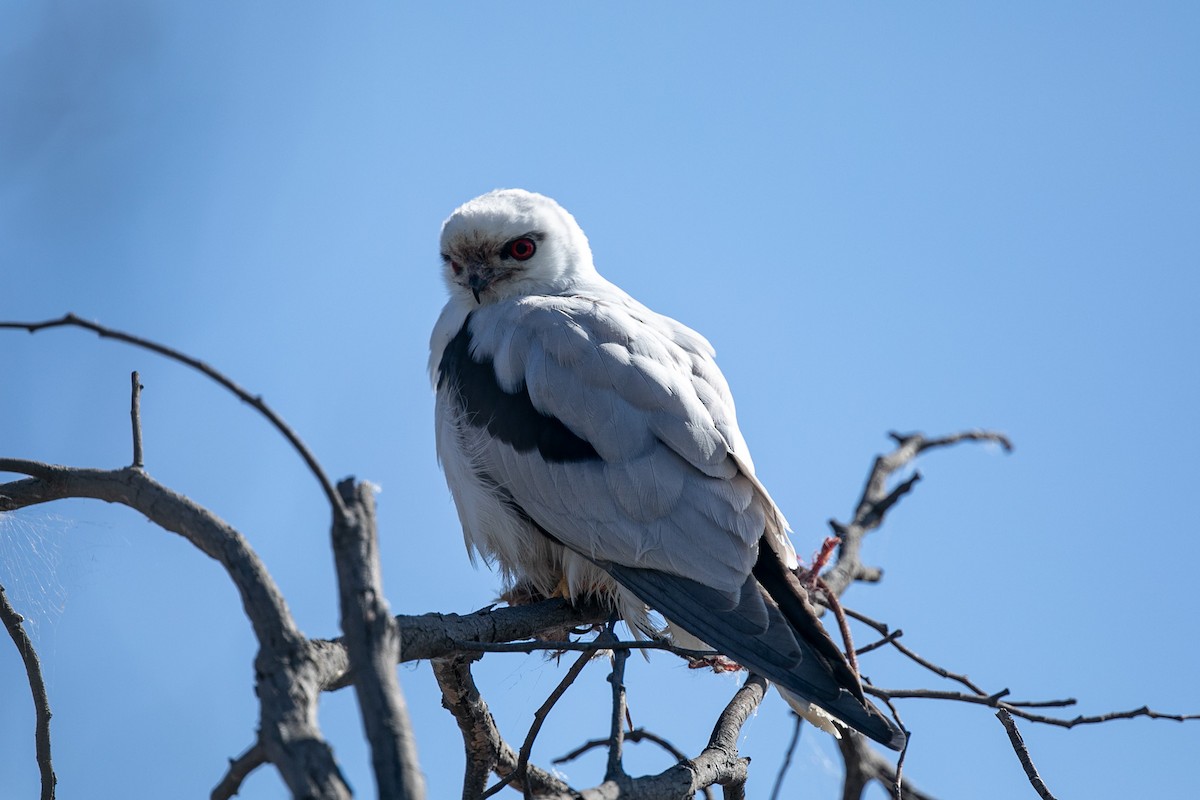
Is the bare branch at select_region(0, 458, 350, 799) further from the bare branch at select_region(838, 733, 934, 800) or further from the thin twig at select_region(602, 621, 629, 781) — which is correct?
the bare branch at select_region(838, 733, 934, 800)

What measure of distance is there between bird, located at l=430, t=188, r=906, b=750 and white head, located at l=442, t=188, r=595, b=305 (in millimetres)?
427

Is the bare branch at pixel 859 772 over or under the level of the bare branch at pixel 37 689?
over

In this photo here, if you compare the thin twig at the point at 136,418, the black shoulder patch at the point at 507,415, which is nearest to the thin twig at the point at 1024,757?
the black shoulder patch at the point at 507,415

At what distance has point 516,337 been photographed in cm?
419

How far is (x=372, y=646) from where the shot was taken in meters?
1.81

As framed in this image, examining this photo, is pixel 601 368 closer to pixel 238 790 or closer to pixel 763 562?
pixel 763 562

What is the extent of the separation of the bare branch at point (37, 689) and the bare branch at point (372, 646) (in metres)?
1.44

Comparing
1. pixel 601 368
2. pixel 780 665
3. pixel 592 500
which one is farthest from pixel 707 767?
pixel 601 368

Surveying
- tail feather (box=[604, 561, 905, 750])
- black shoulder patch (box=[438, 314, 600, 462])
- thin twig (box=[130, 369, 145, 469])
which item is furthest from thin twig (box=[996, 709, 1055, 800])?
thin twig (box=[130, 369, 145, 469])

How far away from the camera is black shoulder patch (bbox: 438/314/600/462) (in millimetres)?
3906

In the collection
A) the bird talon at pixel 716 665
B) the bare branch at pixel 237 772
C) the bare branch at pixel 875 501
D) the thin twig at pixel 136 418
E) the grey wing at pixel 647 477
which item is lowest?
the bare branch at pixel 237 772

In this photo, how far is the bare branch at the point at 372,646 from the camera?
1.71 metres

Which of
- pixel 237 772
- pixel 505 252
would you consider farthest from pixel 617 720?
pixel 505 252

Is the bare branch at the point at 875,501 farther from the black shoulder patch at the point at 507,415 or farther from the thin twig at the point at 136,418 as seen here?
the thin twig at the point at 136,418
